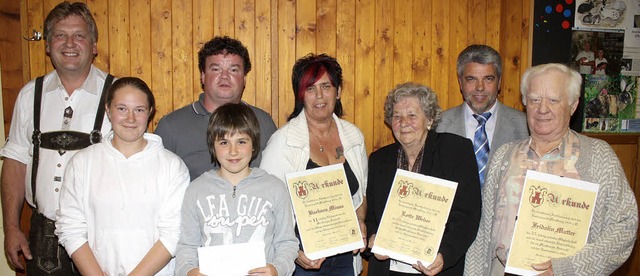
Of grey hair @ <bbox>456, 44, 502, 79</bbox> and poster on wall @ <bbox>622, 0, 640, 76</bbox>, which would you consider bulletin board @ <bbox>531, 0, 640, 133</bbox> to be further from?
grey hair @ <bbox>456, 44, 502, 79</bbox>

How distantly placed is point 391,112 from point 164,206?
128 centimetres

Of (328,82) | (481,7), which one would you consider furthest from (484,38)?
(328,82)

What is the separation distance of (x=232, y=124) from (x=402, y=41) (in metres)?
2.02

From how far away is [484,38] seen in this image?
391 centimetres

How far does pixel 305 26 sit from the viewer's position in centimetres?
369

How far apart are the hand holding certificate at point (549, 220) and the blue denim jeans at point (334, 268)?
0.94 metres

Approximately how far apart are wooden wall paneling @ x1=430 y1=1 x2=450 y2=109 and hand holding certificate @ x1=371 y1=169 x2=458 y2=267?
1.66 meters

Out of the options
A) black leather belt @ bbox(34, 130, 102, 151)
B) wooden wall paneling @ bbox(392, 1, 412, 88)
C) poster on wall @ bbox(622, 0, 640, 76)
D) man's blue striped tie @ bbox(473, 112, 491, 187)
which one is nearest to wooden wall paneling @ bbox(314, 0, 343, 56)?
wooden wall paneling @ bbox(392, 1, 412, 88)

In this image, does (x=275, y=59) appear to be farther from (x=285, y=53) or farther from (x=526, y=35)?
(x=526, y=35)

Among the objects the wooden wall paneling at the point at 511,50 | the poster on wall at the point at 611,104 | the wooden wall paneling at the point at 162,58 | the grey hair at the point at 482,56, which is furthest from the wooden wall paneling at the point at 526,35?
the wooden wall paneling at the point at 162,58

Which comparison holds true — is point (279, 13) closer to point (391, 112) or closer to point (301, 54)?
point (301, 54)

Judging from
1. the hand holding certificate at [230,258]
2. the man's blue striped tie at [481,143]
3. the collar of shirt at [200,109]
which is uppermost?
the collar of shirt at [200,109]

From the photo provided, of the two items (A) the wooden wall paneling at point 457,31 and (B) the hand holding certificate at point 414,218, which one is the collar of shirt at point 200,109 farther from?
(A) the wooden wall paneling at point 457,31

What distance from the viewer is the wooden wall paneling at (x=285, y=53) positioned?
12.0 feet
